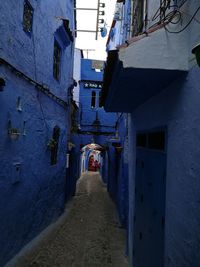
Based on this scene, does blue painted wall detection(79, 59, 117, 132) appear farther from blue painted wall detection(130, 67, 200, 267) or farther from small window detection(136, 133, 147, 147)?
blue painted wall detection(130, 67, 200, 267)

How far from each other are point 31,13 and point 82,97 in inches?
486

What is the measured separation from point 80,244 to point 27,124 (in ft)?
12.9

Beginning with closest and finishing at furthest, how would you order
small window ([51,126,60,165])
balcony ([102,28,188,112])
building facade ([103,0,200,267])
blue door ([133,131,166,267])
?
building facade ([103,0,200,267]) < balcony ([102,28,188,112]) < blue door ([133,131,166,267]) < small window ([51,126,60,165])

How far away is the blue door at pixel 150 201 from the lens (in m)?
4.11

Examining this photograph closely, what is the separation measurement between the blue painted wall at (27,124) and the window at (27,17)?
16 cm

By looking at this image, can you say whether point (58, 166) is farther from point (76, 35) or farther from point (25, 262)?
point (76, 35)

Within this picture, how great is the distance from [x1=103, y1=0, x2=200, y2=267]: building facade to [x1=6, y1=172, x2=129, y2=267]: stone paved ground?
2.94 m

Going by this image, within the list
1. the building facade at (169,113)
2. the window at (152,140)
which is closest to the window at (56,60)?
the window at (152,140)

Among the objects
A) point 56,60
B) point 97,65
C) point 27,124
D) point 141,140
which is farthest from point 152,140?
point 97,65

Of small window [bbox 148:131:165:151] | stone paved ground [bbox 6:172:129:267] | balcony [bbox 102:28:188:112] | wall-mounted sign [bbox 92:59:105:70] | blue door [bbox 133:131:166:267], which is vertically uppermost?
wall-mounted sign [bbox 92:59:105:70]

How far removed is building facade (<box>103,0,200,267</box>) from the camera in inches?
118

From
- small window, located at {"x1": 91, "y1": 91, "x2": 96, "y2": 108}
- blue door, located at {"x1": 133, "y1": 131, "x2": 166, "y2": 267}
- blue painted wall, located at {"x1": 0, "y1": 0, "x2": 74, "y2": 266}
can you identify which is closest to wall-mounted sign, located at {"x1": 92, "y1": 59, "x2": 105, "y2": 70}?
small window, located at {"x1": 91, "y1": 91, "x2": 96, "y2": 108}

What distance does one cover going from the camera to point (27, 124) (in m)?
7.00

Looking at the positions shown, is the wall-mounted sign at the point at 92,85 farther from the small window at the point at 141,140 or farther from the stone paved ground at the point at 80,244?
the small window at the point at 141,140
